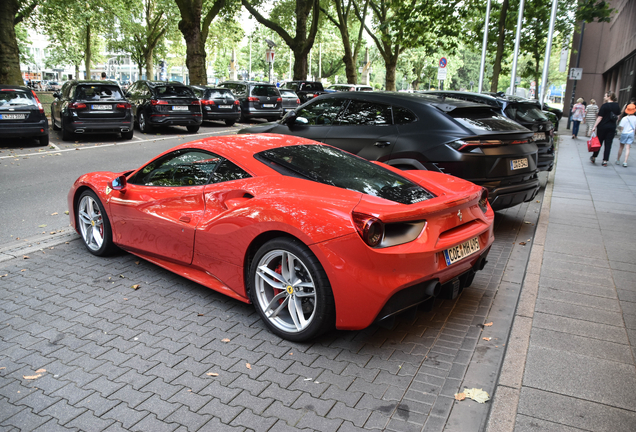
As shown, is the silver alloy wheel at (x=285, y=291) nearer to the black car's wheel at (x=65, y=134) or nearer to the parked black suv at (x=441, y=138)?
the parked black suv at (x=441, y=138)

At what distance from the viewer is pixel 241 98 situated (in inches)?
864

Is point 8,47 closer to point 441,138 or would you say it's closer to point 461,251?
point 441,138

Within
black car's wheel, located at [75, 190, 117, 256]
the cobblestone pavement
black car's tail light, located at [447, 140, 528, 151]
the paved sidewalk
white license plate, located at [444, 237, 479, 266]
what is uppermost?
black car's tail light, located at [447, 140, 528, 151]

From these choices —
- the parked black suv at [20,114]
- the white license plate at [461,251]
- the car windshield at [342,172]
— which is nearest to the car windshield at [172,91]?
the parked black suv at [20,114]

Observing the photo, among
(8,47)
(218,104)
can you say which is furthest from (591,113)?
(8,47)

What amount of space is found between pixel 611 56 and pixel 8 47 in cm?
3464

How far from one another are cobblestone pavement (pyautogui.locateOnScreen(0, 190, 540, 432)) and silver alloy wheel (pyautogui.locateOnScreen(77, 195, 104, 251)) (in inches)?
24.1

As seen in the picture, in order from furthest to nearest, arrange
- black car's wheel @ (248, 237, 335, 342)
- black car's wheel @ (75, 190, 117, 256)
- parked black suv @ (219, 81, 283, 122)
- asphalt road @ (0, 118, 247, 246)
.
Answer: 1. parked black suv @ (219, 81, 283, 122)
2. asphalt road @ (0, 118, 247, 246)
3. black car's wheel @ (75, 190, 117, 256)
4. black car's wheel @ (248, 237, 335, 342)

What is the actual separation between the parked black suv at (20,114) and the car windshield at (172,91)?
412 cm

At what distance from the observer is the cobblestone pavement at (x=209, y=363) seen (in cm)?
280

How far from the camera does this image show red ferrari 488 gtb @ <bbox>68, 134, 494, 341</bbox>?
10.5 ft

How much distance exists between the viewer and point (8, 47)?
18.8m

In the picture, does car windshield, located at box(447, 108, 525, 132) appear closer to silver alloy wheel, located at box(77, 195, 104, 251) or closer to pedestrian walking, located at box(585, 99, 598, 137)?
silver alloy wheel, located at box(77, 195, 104, 251)

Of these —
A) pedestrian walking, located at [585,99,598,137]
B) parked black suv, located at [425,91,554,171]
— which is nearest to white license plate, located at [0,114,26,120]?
parked black suv, located at [425,91,554,171]
